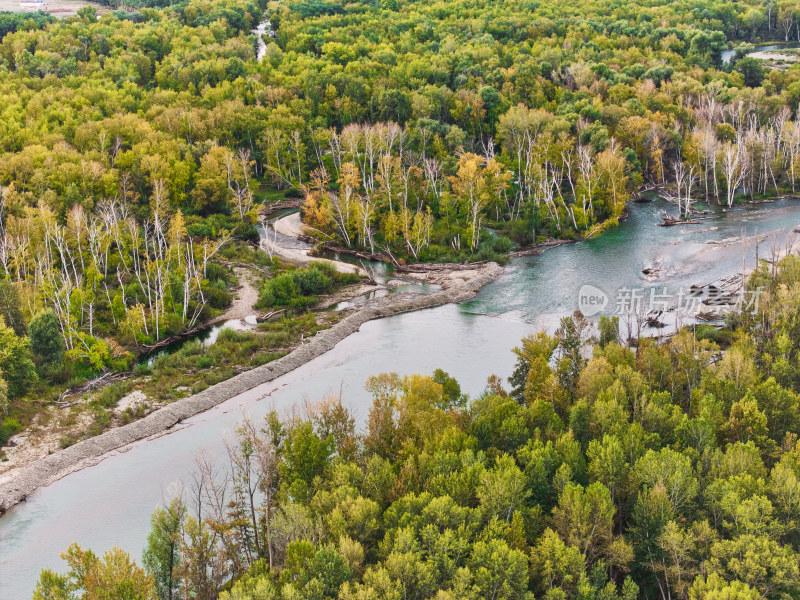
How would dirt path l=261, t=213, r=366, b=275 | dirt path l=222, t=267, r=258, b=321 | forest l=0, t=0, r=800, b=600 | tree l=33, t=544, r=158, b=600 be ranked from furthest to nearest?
dirt path l=261, t=213, r=366, b=275
dirt path l=222, t=267, r=258, b=321
forest l=0, t=0, r=800, b=600
tree l=33, t=544, r=158, b=600

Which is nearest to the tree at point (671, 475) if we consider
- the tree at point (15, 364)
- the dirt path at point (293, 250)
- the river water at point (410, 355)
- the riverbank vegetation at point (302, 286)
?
the river water at point (410, 355)

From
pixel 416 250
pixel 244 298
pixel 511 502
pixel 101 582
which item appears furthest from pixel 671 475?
pixel 416 250

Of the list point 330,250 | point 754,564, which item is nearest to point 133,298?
point 330,250

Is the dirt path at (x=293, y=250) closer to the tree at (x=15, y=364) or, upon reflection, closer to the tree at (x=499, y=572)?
the tree at (x=15, y=364)

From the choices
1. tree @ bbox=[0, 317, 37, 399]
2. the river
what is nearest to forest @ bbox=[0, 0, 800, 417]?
tree @ bbox=[0, 317, 37, 399]

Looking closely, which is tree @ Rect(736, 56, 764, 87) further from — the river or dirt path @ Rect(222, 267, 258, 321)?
dirt path @ Rect(222, 267, 258, 321)

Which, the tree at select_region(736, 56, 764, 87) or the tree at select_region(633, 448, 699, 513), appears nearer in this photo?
the tree at select_region(633, 448, 699, 513)
